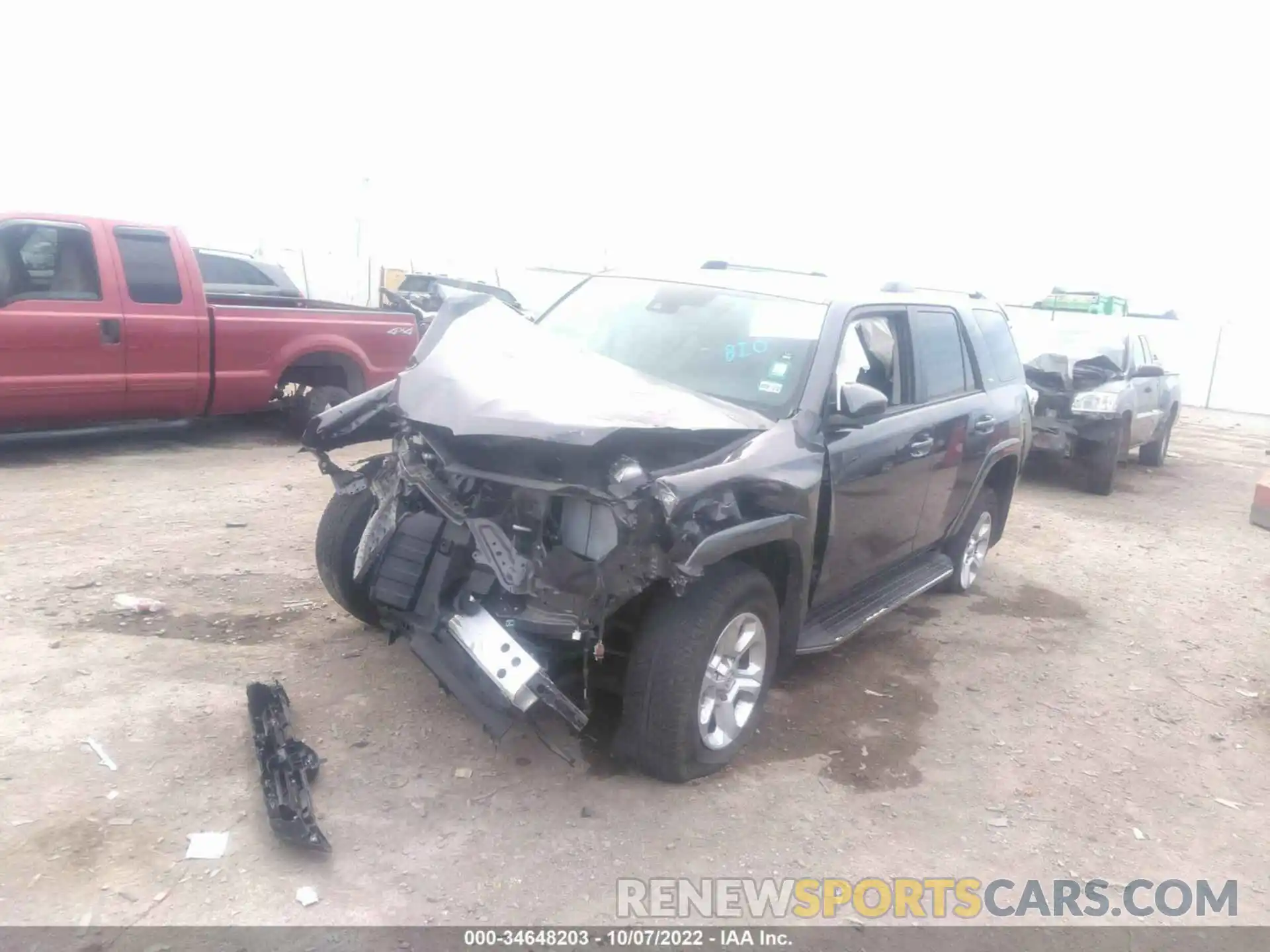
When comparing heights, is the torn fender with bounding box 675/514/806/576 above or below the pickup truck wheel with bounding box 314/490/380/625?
above

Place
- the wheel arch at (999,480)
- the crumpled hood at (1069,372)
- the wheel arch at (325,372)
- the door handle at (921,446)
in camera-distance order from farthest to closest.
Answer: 1. the crumpled hood at (1069,372)
2. the wheel arch at (325,372)
3. the wheel arch at (999,480)
4. the door handle at (921,446)

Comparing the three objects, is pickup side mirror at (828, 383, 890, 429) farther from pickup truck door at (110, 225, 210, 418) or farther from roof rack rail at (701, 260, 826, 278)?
pickup truck door at (110, 225, 210, 418)

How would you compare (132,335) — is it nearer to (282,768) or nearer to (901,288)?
(282,768)

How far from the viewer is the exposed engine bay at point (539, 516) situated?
10.4 feet

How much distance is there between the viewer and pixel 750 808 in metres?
3.53

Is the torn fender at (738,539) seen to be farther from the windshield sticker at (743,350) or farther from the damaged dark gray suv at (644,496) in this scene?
the windshield sticker at (743,350)

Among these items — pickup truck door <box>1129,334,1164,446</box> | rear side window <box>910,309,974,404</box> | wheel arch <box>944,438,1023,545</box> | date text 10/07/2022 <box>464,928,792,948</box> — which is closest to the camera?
date text 10/07/2022 <box>464,928,792,948</box>

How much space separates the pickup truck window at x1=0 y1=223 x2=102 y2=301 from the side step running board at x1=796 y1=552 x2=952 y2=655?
6.08 meters

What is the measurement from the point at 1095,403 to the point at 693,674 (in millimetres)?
7798

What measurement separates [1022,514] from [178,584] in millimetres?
6972

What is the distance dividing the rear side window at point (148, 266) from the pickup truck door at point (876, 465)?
576 centimetres

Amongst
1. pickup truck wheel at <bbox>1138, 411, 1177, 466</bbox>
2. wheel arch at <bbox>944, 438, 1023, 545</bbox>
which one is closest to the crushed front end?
wheel arch at <bbox>944, 438, 1023, 545</bbox>

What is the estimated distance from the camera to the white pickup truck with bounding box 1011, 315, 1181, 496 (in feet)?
31.8

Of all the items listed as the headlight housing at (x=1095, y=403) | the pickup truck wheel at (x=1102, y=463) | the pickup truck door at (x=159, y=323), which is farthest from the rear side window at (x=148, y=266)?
the pickup truck wheel at (x=1102, y=463)
